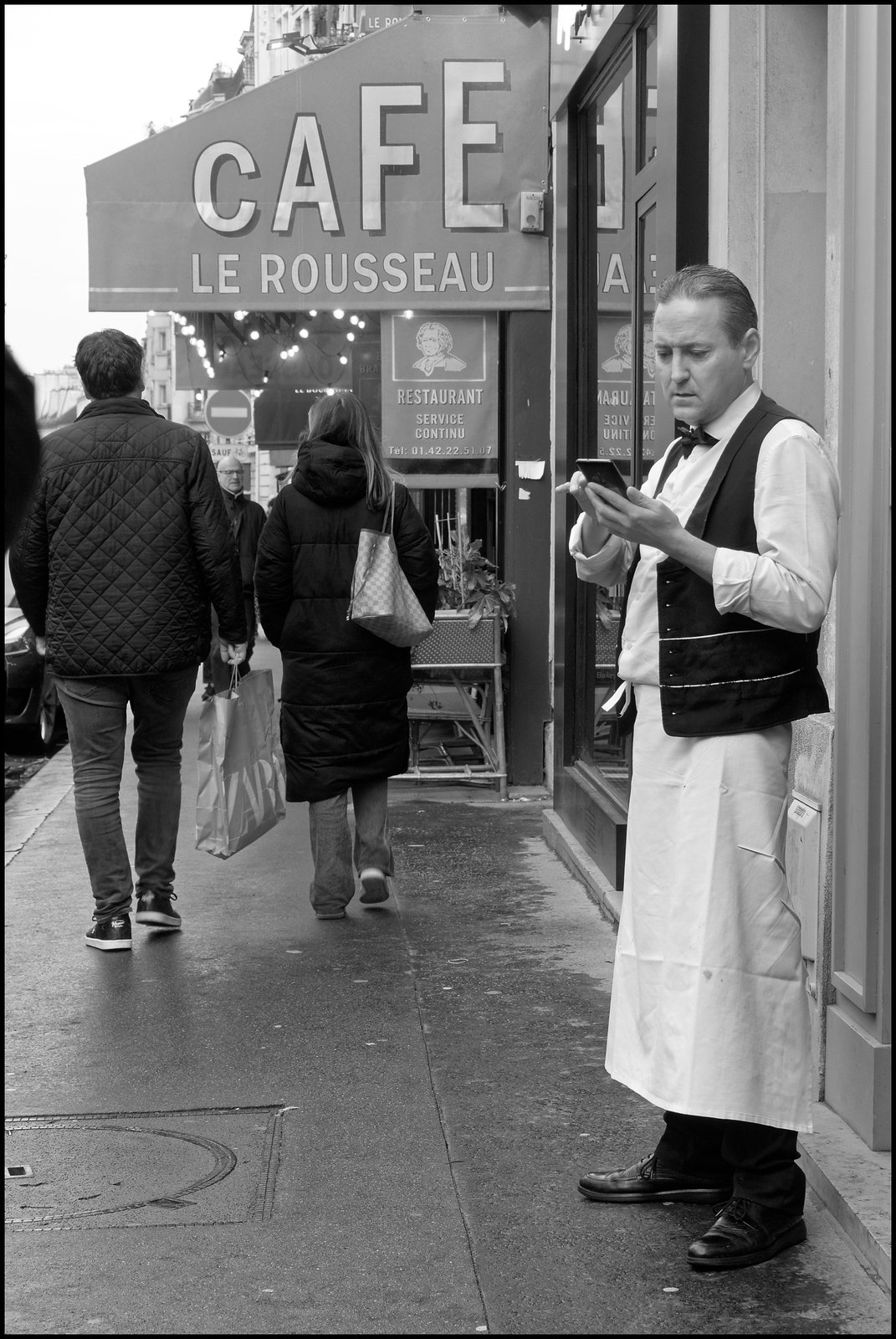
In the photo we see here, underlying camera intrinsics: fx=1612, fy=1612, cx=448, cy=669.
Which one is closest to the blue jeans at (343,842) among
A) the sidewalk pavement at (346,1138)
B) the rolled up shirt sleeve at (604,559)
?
the sidewalk pavement at (346,1138)

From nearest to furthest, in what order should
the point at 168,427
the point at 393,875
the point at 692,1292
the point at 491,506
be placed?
the point at 692,1292 < the point at 168,427 < the point at 393,875 < the point at 491,506

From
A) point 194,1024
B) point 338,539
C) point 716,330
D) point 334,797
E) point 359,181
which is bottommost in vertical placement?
point 194,1024

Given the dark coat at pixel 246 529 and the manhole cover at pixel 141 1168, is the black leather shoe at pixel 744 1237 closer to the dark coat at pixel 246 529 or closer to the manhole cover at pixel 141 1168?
the manhole cover at pixel 141 1168

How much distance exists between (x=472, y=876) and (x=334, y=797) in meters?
1.03

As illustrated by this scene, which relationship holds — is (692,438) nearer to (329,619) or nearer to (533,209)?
(329,619)

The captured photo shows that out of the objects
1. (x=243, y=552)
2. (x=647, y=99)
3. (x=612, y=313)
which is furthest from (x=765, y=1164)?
(x=243, y=552)

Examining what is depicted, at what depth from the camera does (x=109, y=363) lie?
220 inches

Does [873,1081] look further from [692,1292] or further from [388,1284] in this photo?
[388,1284]

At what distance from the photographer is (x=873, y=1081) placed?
345cm

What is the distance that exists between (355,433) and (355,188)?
3170 mm

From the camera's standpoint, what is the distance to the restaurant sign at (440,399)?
8875 mm

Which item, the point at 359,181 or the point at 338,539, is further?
the point at 359,181

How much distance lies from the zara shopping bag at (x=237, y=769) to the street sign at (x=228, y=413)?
15208 millimetres

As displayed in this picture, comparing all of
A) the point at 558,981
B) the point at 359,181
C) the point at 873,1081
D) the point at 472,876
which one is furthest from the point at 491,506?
the point at 873,1081
